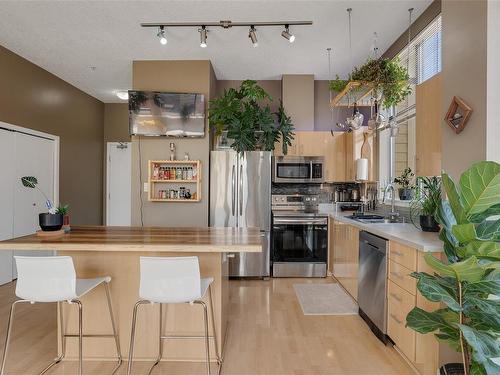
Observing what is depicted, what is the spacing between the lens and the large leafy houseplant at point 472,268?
129 cm

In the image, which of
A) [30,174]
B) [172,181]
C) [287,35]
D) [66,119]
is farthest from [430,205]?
[66,119]

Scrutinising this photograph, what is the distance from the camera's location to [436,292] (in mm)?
1375

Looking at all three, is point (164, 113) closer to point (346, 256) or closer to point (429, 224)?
point (346, 256)

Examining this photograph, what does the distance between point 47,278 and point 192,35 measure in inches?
116

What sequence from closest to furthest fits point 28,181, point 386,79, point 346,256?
point 28,181
point 386,79
point 346,256

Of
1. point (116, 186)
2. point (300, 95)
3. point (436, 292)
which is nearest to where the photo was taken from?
point (436, 292)

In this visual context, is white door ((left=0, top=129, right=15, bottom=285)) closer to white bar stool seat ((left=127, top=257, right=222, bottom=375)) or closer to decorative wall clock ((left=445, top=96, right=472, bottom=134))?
white bar stool seat ((left=127, top=257, right=222, bottom=375))

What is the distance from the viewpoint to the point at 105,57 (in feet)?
13.7

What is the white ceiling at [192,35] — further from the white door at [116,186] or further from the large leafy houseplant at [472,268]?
the large leafy houseplant at [472,268]

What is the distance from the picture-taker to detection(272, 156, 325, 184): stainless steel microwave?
178 inches

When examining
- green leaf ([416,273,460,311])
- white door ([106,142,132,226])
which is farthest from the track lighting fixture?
white door ([106,142,132,226])

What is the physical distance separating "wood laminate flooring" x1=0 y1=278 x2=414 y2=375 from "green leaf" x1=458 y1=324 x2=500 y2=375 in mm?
1051

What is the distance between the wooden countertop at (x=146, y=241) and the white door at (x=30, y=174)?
2.35 metres

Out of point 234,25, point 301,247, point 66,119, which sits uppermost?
point 234,25
